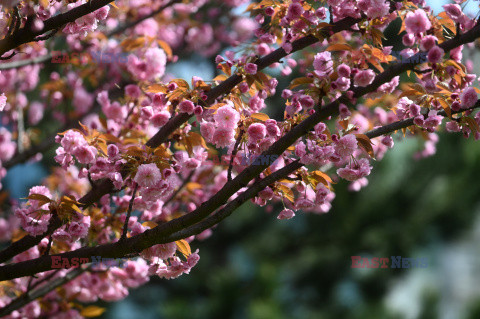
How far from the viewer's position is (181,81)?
4.54 ft

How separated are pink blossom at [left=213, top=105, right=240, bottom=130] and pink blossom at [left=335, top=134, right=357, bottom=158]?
11.2 inches

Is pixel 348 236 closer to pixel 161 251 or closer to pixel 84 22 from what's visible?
pixel 161 251

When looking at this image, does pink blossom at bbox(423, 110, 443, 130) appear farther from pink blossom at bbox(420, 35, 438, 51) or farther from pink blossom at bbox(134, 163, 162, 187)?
pink blossom at bbox(134, 163, 162, 187)

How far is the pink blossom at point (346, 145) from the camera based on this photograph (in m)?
1.26

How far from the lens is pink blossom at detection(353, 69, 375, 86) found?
1.22m

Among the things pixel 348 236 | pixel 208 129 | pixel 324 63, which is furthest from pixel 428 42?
pixel 348 236

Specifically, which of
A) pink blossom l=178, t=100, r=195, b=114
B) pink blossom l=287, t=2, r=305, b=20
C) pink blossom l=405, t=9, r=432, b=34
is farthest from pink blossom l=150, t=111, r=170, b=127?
pink blossom l=405, t=9, r=432, b=34

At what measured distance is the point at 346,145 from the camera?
4.18 ft

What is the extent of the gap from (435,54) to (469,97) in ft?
0.50

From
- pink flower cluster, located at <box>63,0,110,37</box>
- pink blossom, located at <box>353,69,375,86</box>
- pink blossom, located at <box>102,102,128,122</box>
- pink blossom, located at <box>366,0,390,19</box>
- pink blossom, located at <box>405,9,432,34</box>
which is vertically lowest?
pink blossom, located at <box>102,102,128,122</box>

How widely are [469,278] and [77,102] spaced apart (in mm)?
Answer: 6447

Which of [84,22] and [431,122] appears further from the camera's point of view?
[84,22]

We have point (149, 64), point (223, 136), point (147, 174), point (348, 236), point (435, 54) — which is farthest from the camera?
point (348, 236)

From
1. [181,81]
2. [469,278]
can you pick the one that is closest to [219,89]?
[181,81]
